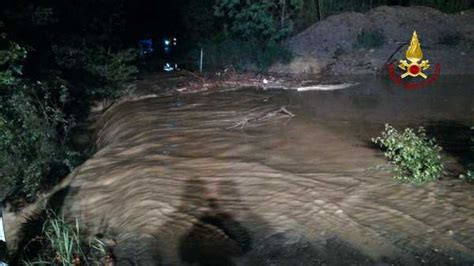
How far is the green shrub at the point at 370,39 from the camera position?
16.7 meters

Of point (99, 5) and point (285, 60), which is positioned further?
point (285, 60)

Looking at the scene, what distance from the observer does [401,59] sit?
15.8 m

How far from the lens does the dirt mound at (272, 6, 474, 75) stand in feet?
52.0

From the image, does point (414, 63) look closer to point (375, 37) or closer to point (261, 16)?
point (375, 37)

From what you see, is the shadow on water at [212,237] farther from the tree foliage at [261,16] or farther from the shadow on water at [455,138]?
the tree foliage at [261,16]

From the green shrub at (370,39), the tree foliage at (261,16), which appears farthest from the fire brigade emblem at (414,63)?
the tree foliage at (261,16)

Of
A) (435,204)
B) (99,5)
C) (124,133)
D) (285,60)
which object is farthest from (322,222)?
(285,60)

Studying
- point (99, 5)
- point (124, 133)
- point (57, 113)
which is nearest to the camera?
point (57, 113)

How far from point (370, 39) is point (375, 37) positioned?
0.64 feet

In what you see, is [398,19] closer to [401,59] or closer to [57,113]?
[401,59]

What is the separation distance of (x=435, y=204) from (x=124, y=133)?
611 cm

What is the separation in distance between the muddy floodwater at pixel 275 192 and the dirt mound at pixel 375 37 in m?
5.90

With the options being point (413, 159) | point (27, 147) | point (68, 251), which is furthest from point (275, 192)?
point (27, 147)

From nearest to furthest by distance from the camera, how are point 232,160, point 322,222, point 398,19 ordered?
point 322,222 → point 232,160 → point 398,19
